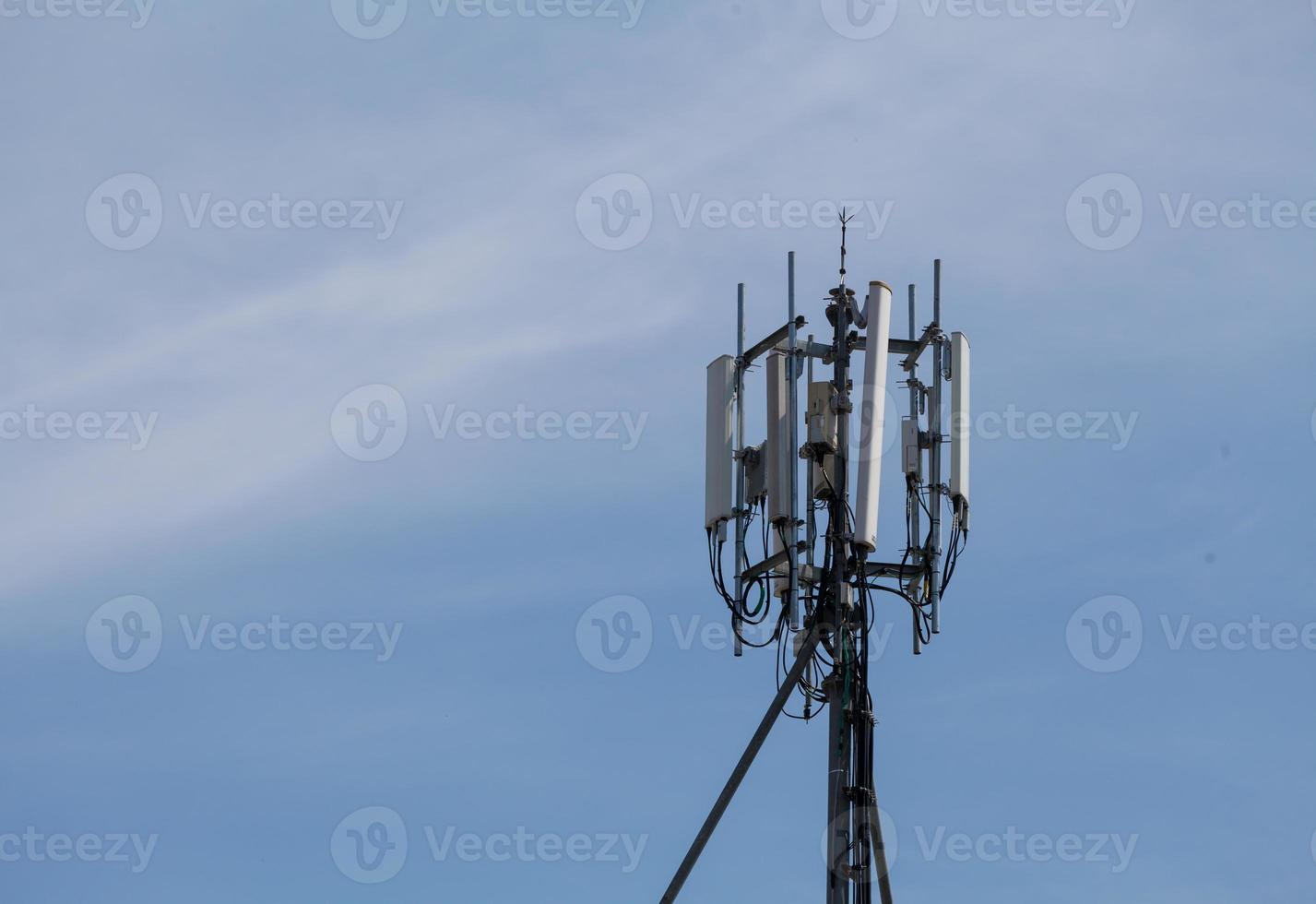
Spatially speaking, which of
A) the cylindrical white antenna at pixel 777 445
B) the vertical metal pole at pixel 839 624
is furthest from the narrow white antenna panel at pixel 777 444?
the vertical metal pole at pixel 839 624

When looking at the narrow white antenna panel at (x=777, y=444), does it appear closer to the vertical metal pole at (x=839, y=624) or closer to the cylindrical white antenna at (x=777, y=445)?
the cylindrical white antenna at (x=777, y=445)

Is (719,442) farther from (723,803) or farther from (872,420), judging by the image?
(723,803)

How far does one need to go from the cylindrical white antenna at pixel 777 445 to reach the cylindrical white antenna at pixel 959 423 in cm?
184

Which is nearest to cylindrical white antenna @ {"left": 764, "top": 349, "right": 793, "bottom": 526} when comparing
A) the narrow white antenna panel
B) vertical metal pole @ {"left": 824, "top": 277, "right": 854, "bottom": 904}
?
the narrow white antenna panel

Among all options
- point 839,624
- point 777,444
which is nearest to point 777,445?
point 777,444

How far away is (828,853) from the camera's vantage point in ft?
76.9

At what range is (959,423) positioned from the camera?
2486cm

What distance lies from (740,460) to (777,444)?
1.85 feet

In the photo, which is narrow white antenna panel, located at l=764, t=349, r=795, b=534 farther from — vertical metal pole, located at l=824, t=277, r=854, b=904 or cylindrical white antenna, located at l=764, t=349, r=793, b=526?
vertical metal pole, located at l=824, t=277, r=854, b=904

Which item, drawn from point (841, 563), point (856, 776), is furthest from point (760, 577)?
point (856, 776)

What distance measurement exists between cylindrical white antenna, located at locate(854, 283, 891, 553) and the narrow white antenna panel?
0.78 meters

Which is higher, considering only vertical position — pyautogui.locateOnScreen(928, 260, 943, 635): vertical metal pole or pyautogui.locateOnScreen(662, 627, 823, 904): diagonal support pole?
pyautogui.locateOnScreen(928, 260, 943, 635): vertical metal pole

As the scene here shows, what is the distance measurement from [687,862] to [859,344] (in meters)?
5.88

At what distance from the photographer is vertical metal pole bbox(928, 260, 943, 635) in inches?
966
